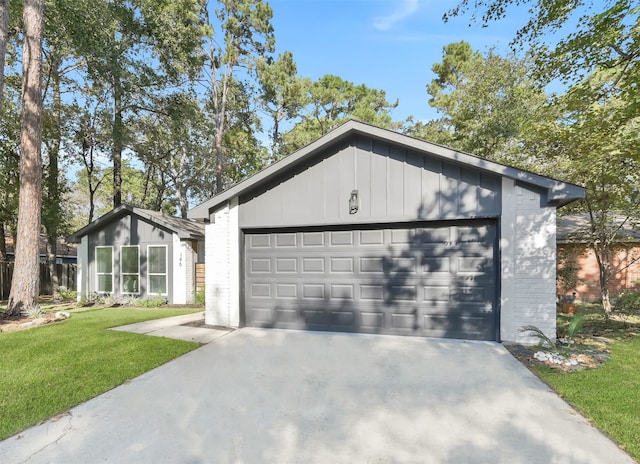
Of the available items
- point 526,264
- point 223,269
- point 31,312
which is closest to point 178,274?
point 31,312

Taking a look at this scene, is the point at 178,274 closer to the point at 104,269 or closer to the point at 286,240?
the point at 104,269

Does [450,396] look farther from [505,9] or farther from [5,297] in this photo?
[5,297]

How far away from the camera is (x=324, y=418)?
314cm

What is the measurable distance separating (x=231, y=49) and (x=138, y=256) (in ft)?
42.9

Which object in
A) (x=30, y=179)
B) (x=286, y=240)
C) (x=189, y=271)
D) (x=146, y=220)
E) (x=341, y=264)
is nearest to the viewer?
(x=341, y=264)

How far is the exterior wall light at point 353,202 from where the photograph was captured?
20.3ft

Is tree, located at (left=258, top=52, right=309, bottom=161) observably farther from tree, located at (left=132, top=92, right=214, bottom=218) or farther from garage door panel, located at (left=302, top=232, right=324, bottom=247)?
garage door panel, located at (left=302, top=232, right=324, bottom=247)

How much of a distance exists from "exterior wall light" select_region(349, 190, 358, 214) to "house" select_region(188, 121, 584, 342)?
27mm

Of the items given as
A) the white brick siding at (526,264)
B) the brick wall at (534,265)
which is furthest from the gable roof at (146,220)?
the brick wall at (534,265)

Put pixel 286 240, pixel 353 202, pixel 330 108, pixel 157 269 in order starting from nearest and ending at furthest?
pixel 353 202 < pixel 286 240 < pixel 157 269 < pixel 330 108

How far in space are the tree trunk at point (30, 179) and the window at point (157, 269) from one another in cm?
349

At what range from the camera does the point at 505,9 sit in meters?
6.21

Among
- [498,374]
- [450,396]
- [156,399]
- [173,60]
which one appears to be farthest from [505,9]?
[173,60]

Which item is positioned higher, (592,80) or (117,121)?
(117,121)
